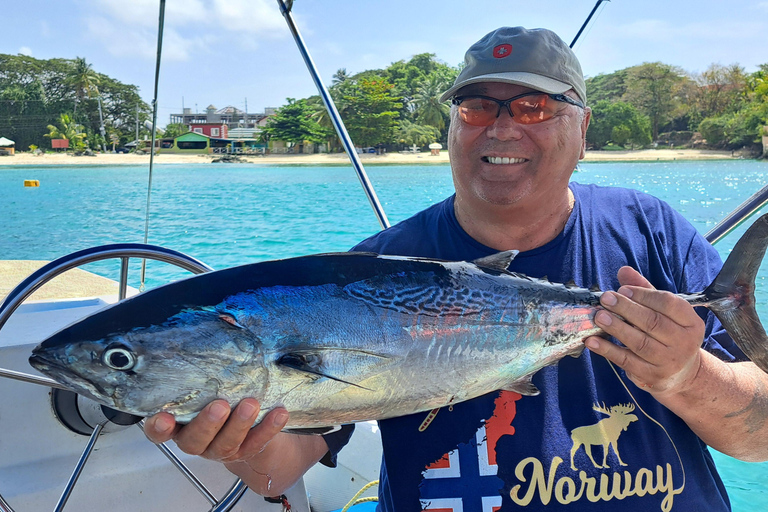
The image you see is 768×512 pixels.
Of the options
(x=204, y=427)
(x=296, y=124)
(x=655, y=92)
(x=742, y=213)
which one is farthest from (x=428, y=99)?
(x=204, y=427)

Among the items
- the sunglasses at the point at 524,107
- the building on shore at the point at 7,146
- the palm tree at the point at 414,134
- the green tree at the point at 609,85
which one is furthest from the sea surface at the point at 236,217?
the green tree at the point at 609,85

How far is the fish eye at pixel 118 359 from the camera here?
106 centimetres

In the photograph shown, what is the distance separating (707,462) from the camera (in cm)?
155

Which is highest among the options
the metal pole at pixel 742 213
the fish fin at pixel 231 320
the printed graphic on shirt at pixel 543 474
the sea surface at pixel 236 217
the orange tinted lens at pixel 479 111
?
the orange tinted lens at pixel 479 111

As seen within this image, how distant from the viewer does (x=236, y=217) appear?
81.5 ft

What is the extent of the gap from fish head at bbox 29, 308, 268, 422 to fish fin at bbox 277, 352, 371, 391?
0.15ft

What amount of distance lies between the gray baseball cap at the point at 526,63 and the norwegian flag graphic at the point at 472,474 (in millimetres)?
894

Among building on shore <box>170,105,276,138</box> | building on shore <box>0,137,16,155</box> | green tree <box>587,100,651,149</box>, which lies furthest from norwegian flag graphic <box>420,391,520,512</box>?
building on shore <box>170,105,276,138</box>

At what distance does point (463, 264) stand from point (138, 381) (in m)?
0.78

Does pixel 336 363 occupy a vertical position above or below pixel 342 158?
below

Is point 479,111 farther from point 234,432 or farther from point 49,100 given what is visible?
point 49,100

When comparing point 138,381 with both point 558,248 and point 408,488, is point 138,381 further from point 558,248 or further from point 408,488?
point 558,248

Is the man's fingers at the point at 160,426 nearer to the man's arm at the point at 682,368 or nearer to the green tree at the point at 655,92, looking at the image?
the man's arm at the point at 682,368

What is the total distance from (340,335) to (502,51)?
3.36 ft
